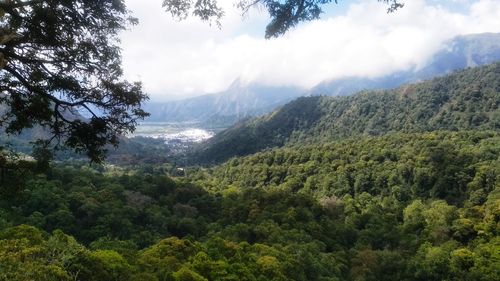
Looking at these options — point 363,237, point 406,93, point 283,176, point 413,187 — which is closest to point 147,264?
point 363,237

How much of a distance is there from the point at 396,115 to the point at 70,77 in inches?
6576

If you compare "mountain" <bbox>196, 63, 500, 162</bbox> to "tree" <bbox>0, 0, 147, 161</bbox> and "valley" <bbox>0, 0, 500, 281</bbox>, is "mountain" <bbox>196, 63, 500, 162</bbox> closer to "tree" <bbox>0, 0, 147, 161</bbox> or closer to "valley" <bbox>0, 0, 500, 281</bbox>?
"valley" <bbox>0, 0, 500, 281</bbox>

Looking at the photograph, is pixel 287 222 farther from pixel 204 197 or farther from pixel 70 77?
pixel 70 77

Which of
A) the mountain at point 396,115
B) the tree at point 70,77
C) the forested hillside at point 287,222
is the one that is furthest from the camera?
the mountain at point 396,115

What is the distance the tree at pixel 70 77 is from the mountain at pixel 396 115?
134 meters

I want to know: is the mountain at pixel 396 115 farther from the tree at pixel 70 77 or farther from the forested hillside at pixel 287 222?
the tree at pixel 70 77

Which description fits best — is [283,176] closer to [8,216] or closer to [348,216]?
[348,216]

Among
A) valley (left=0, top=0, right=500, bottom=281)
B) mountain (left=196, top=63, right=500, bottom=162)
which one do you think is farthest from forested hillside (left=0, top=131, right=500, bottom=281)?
mountain (left=196, top=63, right=500, bottom=162)

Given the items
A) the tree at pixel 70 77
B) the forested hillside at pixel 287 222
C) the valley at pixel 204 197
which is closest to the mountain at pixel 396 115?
the valley at pixel 204 197

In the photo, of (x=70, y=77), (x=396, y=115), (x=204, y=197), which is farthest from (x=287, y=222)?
(x=396, y=115)

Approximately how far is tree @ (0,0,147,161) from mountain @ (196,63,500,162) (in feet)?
440

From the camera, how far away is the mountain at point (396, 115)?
471 ft

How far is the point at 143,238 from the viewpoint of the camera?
5016 cm

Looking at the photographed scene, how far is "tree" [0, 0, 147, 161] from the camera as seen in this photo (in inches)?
380
